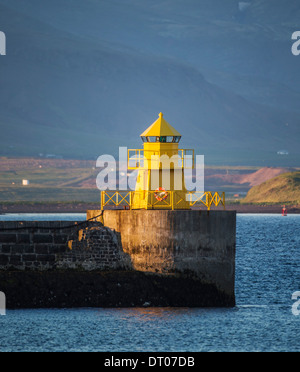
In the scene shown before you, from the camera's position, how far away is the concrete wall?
3922 centimetres

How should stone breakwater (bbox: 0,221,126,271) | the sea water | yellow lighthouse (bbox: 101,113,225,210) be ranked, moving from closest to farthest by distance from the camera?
the sea water, stone breakwater (bbox: 0,221,126,271), yellow lighthouse (bbox: 101,113,225,210)

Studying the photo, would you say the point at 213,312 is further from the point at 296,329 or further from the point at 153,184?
the point at 153,184

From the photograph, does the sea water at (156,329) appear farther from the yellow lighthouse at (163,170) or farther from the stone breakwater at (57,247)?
the yellow lighthouse at (163,170)

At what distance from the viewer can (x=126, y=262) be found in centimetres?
3997

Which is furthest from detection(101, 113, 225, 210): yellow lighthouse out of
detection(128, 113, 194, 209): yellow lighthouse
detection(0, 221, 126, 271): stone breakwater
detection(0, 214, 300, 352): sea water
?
detection(0, 214, 300, 352): sea water

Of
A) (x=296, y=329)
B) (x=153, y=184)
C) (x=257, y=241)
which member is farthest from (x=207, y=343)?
(x=257, y=241)

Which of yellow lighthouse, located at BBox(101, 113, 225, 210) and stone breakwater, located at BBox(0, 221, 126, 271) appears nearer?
stone breakwater, located at BBox(0, 221, 126, 271)

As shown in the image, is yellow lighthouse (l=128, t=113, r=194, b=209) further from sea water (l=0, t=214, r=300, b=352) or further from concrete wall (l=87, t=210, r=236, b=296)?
sea water (l=0, t=214, r=300, b=352)

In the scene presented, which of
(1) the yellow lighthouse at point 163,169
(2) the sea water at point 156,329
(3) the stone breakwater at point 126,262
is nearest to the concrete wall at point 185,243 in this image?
(3) the stone breakwater at point 126,262

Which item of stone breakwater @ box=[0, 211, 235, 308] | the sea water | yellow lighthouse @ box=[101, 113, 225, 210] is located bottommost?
the sea water

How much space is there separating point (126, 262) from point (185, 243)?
9.70 feet

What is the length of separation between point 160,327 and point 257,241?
2141 inches

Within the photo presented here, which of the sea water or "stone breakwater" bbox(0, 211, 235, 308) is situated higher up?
"stone breakwater" bbox(0, 211, 235, 308)

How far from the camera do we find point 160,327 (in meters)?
36.2
